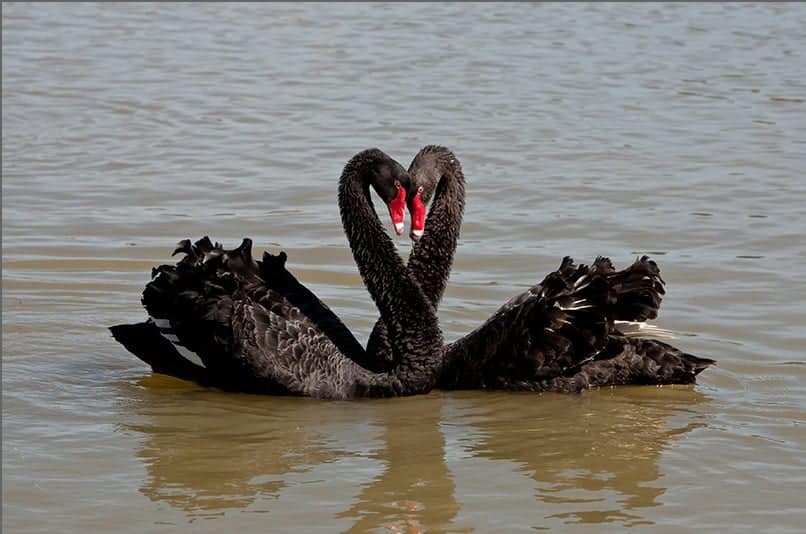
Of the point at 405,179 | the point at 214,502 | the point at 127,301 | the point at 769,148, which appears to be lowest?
the point at 214,502

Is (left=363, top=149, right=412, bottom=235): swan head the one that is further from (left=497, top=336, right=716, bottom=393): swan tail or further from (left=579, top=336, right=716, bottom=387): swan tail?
(left=579, top=336, right=716, bottom=387): swan tail

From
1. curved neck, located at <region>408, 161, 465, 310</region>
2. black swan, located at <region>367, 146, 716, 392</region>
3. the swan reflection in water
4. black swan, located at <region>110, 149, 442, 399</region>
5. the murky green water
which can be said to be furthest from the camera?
curved neck, located at <region>408, 161, 465, 310</region>

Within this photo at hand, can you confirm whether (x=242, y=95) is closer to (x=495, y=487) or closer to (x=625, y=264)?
(x=625, y=264)

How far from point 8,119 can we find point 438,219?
655 centimetres

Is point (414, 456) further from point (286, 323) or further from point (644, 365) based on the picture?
point (644, 365)

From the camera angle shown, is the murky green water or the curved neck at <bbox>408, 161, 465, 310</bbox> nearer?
the murky green water

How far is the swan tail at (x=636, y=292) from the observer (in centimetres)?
679

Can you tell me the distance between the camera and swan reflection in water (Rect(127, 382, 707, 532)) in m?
5.57

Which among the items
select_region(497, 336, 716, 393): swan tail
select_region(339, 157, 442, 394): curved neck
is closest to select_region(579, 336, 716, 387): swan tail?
select_region(497, 336, 716, 393): swan tail

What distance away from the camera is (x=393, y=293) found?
7188mm

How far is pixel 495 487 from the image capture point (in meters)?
5.77

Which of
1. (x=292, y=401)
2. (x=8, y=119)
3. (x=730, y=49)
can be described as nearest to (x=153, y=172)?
(x=8, y=119)

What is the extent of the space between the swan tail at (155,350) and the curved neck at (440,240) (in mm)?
1132

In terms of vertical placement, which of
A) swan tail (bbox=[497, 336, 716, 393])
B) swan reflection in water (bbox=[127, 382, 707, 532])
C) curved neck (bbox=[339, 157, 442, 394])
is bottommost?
swan reflection in water (bbox=[127, 382, 707, 532])
